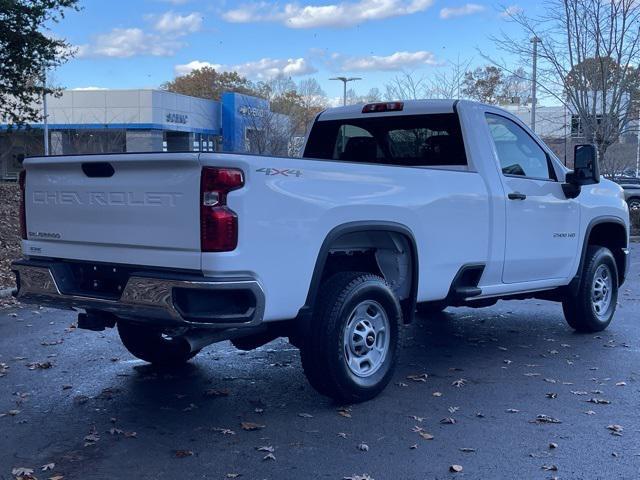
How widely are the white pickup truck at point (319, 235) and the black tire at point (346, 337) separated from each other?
1 cm

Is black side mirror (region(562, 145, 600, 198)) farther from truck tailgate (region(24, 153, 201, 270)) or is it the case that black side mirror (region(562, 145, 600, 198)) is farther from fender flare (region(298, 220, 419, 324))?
truck tailgate (region(24, 153, 201, 270))

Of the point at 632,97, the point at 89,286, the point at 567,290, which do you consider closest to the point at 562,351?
the point at 567,290

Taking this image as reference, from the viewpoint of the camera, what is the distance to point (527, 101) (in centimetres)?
3186

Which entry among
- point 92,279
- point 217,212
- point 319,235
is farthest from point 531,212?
point 92,279

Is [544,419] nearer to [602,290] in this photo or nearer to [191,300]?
[191,300]

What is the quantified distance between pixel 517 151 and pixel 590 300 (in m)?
1.91

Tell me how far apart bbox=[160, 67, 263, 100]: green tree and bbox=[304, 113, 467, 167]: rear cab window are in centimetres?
5179

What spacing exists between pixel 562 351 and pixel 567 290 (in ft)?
2.56

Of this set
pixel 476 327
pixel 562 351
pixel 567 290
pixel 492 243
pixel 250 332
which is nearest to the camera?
pixel 250 332

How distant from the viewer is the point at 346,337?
5.33 metres

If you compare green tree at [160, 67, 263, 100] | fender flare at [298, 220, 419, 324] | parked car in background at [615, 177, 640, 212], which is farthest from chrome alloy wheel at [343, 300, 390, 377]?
green tree at [160, 67, 263, 100]

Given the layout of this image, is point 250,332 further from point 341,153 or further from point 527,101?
point 527,101

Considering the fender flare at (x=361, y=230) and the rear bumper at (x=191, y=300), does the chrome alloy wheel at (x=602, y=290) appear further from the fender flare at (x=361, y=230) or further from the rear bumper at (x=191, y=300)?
the rear bumper at (x=191, y=300)

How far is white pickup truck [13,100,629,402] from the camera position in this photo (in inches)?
176
